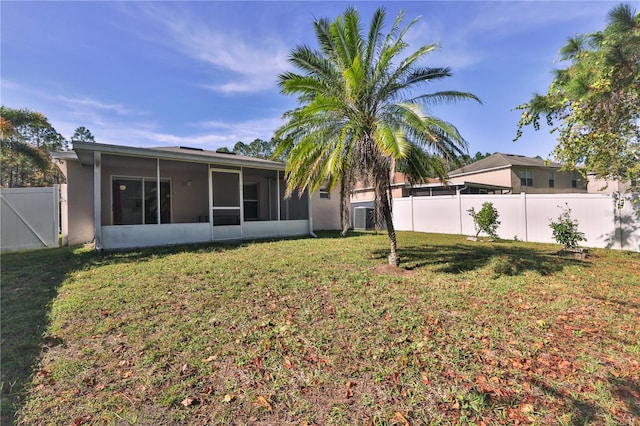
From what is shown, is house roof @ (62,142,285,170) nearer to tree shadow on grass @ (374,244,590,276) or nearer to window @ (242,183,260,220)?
window @ (242,183,260,220)

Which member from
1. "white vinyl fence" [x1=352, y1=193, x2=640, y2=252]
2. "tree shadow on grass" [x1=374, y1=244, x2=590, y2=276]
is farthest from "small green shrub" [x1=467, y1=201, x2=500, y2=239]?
"tree shadow on grass" [x1=374, y1=244, x2=590, y2=276]

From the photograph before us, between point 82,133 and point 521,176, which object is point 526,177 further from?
point 82,133

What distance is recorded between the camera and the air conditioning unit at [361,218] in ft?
55.5

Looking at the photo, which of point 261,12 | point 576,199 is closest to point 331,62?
point 261,12

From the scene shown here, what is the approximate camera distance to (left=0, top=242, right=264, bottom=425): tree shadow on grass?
2.86 metres

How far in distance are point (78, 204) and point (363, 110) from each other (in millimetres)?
10872

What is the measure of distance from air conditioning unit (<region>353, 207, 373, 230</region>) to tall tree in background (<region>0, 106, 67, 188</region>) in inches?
559

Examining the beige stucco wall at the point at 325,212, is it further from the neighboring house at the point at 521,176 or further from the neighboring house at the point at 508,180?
the neighboring house at the point at 521,176

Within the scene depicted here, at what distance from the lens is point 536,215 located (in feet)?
39.8

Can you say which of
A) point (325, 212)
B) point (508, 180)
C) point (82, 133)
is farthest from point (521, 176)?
point (82, 133)

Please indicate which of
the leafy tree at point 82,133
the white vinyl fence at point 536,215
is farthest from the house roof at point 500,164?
the leafy tree at point 82,133

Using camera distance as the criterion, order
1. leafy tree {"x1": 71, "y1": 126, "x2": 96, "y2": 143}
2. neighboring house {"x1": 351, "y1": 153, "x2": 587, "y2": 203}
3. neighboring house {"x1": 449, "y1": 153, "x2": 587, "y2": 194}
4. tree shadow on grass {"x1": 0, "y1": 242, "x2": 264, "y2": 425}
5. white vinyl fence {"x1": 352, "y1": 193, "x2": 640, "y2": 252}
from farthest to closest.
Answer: leafy tree {"x1": 71, "y1": 126, "x2": 96, "y2": 143} < neighboring house {"x1": 449, "y1": 153, "x2": 587, "y2": 194} < neighboring house {"x1": 351, "y1": 153, "x2": 587, "y2": 203} < white vinyl fence {"x1": 352, "y1": 193, "x2": 640, "y2": 252} < tree shadow on grass {"x1": 0, "y1": 242, "x2": 264, "y2": 425}

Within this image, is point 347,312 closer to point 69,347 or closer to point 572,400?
point 572,400

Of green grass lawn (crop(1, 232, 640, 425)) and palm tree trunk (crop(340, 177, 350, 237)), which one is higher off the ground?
palm tree trunk (crop(340, 177, 350, 237))
